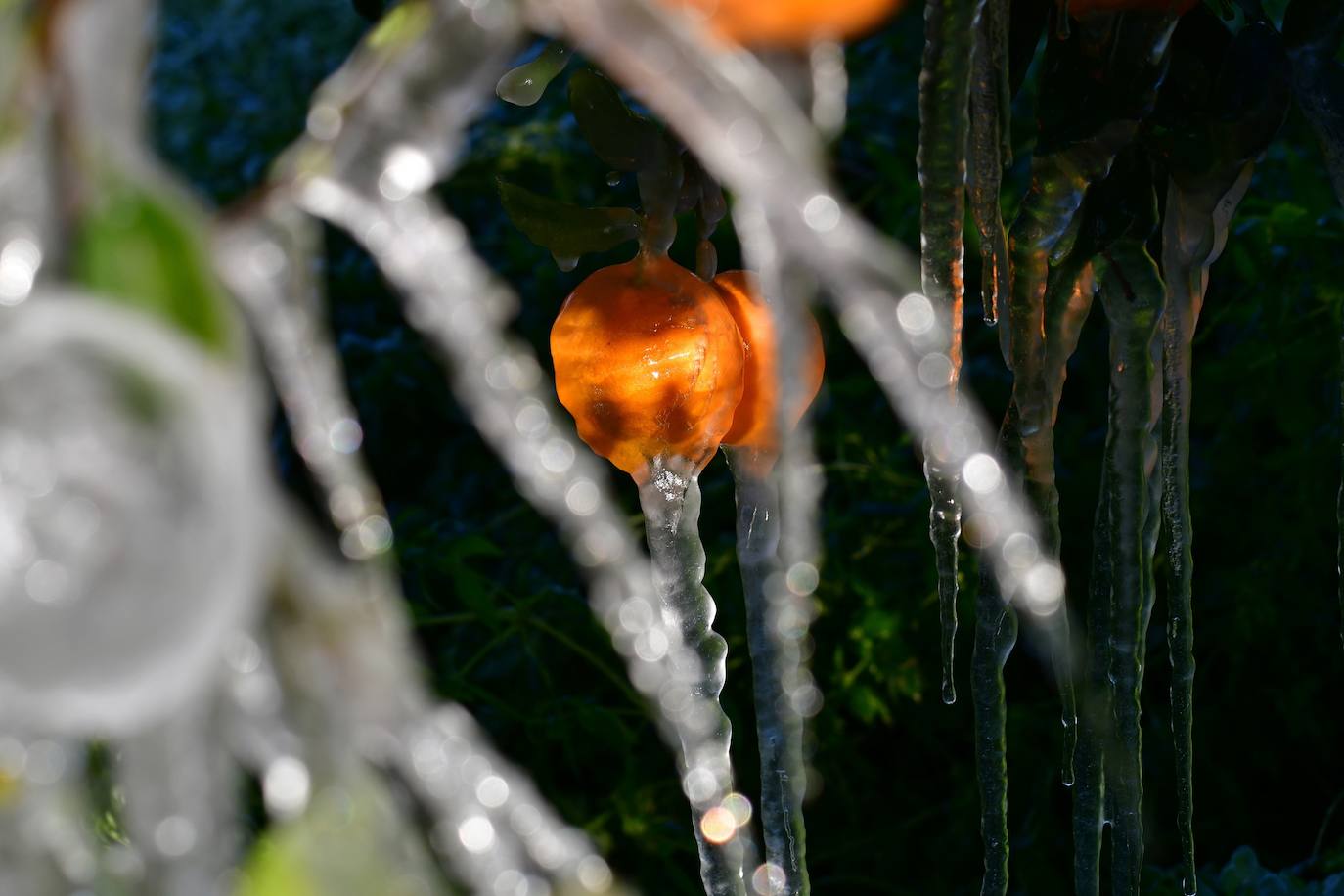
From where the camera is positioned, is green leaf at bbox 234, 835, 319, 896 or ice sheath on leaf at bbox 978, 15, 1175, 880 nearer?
green leaf at bbox 234, 835, 319, 896

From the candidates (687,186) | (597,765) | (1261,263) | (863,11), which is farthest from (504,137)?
(863,11)

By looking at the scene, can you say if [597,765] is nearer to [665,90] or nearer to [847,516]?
[847,516]

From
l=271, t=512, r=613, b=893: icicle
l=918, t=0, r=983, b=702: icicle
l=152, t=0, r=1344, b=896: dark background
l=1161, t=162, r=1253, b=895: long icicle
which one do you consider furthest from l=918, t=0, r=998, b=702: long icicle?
l=152, t=0, r=1344, b=896: dark background

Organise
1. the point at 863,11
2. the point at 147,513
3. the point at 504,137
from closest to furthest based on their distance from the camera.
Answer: the point at 147,513 → the point at 863,11 → the point at 504,137

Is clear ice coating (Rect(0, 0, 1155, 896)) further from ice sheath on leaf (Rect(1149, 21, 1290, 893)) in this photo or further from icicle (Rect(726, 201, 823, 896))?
ice sheath on leaf (Rect(1149, 21, 1290, 893))

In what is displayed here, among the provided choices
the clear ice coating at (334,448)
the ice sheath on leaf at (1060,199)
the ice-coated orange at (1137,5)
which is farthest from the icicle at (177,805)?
the ice-coated orange at (1137,5)

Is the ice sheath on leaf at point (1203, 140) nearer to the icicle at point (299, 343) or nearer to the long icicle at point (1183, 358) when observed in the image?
the long icicle at point (1183, 358)
